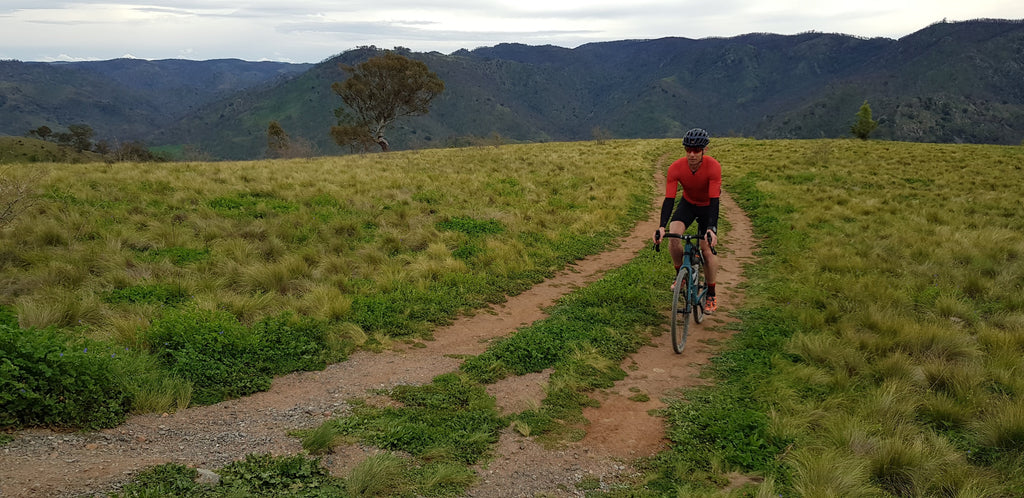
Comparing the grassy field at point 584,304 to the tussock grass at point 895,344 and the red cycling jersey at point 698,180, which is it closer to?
the tussock grass at point 895,344

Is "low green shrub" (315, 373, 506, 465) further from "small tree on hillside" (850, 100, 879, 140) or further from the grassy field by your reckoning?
"small tree on hillside" (850, 100, 879, 140)

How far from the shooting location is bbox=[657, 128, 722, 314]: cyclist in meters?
6.55

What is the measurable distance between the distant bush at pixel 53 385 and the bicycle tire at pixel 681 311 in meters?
5.90

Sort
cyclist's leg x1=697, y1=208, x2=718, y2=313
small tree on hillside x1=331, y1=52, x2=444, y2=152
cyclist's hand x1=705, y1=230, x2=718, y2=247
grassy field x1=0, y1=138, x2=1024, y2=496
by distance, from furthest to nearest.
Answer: small tree on hillside x1=331, y1=52, x2=444, y2=152
cyclist's leg x1=697, y1=208, x2=718, y2=313
cyclist's hand x1=705, y1=230, x2=718, y2=247
grassy field x1=0, y1=138, x2=1024, y2=496

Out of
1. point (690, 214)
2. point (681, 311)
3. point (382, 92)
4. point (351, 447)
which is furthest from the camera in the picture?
point (382, 92)

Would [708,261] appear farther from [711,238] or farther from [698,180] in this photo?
[698,180]

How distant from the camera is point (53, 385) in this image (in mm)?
3939

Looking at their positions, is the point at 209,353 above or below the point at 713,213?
below

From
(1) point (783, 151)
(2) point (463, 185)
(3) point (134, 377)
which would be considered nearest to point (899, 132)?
(1) point (783, 151)

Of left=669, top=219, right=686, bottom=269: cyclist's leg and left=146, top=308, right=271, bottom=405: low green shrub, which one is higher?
left=669, top=219, right=686, bottom=269: cyclist's leg

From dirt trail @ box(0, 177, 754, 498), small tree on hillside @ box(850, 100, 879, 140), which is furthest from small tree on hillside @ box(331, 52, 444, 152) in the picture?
dirt trail @ box(0, 177, 754, 498)

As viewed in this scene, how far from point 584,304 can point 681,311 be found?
1.90 metres

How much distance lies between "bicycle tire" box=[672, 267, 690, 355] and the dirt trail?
188 mm

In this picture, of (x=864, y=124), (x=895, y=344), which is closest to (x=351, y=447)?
(x=895, y=344)
